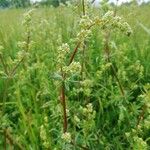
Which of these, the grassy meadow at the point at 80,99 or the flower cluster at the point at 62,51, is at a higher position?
the flower cluster at the point at 62,51

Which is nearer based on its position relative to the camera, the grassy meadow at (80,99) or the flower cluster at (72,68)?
the flower cluster at (72,68)

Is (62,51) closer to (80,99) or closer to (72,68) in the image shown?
(72,68)

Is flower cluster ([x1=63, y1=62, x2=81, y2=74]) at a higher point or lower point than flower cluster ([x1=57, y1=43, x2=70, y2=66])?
lower

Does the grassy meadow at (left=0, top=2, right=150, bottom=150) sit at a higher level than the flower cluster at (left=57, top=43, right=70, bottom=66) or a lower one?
lower

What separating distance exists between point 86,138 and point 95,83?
0.49m

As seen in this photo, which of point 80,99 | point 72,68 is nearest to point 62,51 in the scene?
point 72,68

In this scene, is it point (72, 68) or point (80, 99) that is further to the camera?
point (80, 99)

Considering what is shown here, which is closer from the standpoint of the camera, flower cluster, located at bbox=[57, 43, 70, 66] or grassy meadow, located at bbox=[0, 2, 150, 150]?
flower cluster, located at bbox=[57, 43, 70, 66]

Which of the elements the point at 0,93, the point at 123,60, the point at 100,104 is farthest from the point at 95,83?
the point at 0,93

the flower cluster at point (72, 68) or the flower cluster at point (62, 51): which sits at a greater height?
the flower cluster at point (62, 51)

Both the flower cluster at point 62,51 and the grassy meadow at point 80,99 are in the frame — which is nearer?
the flower cluster at point 62,51

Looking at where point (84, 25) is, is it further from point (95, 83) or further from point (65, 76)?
point (95, 83)

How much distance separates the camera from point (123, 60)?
2.54 metres

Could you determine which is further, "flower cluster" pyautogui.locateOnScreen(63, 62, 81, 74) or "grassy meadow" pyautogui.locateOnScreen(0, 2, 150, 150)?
"grassy meadow" pyautogui.locateOnScreen(0, 2, 150, 150)
